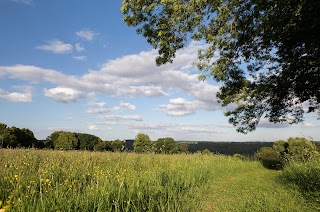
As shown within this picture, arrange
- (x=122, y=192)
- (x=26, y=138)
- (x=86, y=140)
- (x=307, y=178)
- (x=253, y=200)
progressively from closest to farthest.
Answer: (x=122, y=192)
(x=253, y=200)
(x=307, y=178)
(x=26, y=138)
(x=86, y=140)

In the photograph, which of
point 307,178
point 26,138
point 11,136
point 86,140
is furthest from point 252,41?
point 86,140

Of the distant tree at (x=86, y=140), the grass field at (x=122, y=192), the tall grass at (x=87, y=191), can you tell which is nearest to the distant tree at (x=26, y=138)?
the distant tree at (x=86, y=140)

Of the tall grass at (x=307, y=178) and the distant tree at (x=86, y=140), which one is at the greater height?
the distant tree at (x=86, y=140)

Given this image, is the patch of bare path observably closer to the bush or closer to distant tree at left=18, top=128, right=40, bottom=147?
the bush

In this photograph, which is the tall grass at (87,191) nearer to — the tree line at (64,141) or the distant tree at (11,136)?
the tree line at (64,141)

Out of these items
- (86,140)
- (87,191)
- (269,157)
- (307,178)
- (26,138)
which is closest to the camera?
(87,191)

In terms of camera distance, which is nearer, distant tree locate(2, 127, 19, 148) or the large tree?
the large tree

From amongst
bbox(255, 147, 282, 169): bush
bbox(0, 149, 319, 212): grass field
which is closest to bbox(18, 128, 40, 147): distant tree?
bbox(255, 147, 282, 169): bush

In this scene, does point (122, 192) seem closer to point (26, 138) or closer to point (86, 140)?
point (26, 138)

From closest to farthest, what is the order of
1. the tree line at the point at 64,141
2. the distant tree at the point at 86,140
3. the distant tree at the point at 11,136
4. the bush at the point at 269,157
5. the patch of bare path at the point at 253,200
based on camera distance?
1. the patch of bare path at the point at 253,200
2. the bush at the point at 269,157
3. the distant tree at the point at 11,136
4. the tree line at the point at 64,141
5. the distant tree at the point at 86,140

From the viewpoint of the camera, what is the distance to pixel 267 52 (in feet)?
48.7

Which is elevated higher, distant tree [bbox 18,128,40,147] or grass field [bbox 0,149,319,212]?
distant tree [bbox 18,128,40,147]

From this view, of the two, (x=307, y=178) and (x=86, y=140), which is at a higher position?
(x=86, y=140)

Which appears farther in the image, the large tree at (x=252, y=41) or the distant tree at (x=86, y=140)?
the distant tree at (x=86, y=140)
